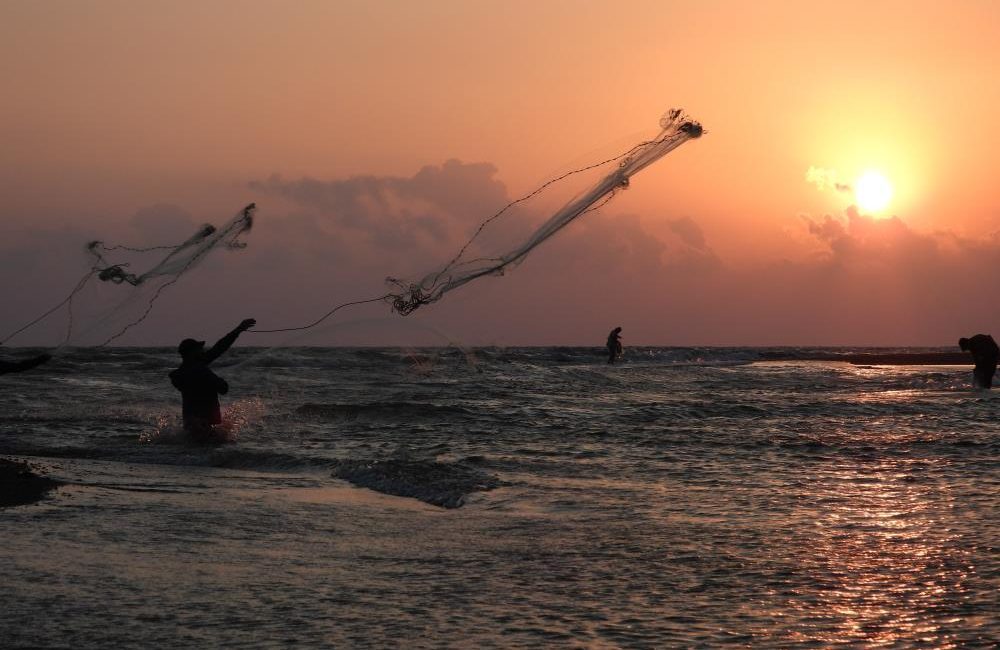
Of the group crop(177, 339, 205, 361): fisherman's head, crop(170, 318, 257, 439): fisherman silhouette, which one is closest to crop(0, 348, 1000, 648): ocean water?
crop(170, 318, 257, 439): fisherman silhouette

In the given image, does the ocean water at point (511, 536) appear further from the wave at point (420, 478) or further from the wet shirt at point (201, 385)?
the wet shirt at point (201, 385)

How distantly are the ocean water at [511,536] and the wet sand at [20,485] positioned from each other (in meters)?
0.24

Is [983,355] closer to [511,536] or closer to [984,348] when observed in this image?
[984,348]

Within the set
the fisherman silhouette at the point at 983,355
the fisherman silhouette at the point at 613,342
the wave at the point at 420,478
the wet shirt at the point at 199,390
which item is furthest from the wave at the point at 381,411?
the fisherman silhouette at the point at 613,342

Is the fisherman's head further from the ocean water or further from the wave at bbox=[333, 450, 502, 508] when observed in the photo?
the wave at bbox=[333, 450, 502, 508]

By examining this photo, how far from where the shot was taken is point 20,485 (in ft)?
33.6

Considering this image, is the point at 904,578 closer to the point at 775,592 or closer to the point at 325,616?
the point at 775,592

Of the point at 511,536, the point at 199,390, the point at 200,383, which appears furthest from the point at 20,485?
the point at 511,536

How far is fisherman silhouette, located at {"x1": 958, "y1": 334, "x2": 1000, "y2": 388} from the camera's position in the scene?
2703 cm

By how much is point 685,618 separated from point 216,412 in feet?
36.7

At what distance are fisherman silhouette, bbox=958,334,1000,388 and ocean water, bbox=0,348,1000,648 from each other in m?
9.86

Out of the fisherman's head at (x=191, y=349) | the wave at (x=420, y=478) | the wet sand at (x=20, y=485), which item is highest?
the fisherman's head at (x=191, y=349)

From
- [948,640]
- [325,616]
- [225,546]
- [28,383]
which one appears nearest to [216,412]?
[225,546]

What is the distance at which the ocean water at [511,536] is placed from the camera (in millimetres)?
5324
